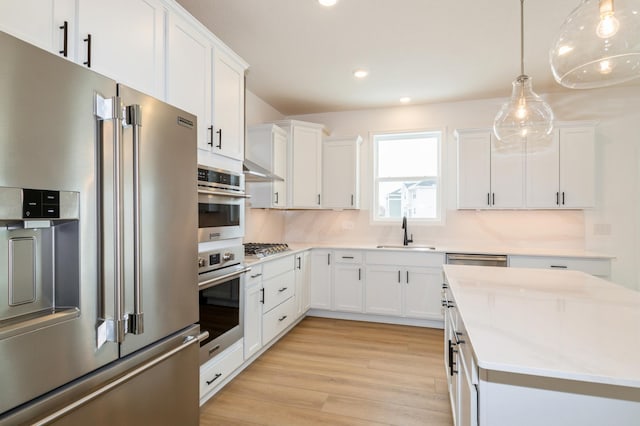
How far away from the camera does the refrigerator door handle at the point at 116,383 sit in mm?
1044

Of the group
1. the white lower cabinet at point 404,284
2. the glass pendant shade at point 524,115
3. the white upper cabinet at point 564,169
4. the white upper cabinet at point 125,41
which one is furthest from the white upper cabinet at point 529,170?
the white upper cabinet at point 125,41

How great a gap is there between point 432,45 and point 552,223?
262 cm

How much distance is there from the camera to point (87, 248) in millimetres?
1157

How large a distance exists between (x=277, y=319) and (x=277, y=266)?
51 cm

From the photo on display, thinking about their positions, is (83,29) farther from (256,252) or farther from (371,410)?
(371,410)

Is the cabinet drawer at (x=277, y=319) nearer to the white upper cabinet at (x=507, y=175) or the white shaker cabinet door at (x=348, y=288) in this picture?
the white shaker cabinet door at (x=348, y=288)

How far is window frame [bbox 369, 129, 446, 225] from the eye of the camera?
4.39 meters

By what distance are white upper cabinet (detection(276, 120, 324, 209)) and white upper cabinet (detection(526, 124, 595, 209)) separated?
2.49 m

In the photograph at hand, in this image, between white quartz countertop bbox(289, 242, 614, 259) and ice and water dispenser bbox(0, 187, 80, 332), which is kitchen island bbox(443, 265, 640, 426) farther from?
white quartz countertop bbox(289, 242, 614, 259)

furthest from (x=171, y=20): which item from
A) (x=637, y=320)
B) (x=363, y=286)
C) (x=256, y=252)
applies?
(x=363, y=286)

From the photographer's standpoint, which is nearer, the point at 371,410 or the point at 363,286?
the point at 371,410

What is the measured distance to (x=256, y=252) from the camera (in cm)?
303

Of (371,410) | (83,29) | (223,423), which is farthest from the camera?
(371,410)

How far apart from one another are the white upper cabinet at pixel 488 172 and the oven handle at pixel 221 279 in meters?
2.78
